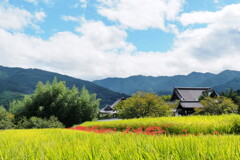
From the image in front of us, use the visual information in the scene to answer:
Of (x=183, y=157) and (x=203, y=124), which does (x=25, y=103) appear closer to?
(x=203, y=124)

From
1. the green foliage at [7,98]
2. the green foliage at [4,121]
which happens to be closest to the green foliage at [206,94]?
the green foliage at [4,121]

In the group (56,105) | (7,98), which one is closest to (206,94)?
(56,105)

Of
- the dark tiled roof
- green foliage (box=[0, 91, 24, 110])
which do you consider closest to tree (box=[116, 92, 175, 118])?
the dark tiled roof

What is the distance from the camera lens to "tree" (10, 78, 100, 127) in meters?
28.2

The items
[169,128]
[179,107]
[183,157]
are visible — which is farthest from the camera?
[179,107]

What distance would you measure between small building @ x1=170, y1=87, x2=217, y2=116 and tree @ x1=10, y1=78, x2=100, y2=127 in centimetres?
1647

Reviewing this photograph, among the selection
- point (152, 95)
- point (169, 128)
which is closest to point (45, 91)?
point (152, 95)

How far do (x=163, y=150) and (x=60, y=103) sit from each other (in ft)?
90.8

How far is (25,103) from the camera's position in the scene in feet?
93.0

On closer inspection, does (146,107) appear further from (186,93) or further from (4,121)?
(186,93)

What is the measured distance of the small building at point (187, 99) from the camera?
35469mm

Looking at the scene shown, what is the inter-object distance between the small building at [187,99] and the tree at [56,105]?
16.5m

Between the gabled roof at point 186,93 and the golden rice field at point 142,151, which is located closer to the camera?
the golden rice field at point 142,151

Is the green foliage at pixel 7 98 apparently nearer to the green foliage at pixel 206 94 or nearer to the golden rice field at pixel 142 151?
the green foliage at pixel 206 94
